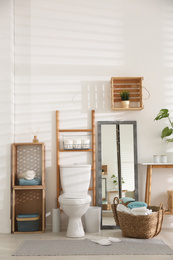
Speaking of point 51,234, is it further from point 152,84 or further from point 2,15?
point 2,15

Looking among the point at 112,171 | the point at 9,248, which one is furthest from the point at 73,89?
the point at 9,248

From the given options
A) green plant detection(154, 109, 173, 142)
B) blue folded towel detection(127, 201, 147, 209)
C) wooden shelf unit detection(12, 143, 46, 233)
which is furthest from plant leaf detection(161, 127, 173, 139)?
wooden shelf unit detection(12, 143, 46, 233)

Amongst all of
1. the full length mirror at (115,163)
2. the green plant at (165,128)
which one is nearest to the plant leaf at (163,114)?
the green plant at (165,128)

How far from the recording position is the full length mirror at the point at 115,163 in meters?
4.62

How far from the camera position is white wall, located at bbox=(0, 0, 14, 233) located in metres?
4.42

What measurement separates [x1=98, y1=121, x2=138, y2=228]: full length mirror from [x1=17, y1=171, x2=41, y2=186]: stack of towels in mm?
850

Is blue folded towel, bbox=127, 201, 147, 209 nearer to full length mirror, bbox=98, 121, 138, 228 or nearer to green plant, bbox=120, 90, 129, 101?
full length mirror, bbox=98, 121, 138, 228

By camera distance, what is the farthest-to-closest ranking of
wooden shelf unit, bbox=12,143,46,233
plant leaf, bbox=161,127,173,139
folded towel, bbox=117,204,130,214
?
wooden shelf unit, bbox=12,143,46,233 < plant leaf, bbox=161,127,173,139 < folded towel, bbox=117,204,130,214

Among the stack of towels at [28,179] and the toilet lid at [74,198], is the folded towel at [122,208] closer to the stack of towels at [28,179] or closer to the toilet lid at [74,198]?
the toilet lid at [74,198]

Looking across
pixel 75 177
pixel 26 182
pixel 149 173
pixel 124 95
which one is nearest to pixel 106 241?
pixel 75 177

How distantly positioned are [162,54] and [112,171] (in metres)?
1.78

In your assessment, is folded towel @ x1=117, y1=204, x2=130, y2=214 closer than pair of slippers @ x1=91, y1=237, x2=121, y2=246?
No

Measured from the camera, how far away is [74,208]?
4008 millimetres

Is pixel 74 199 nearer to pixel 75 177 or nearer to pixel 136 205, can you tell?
pixel 75 177
